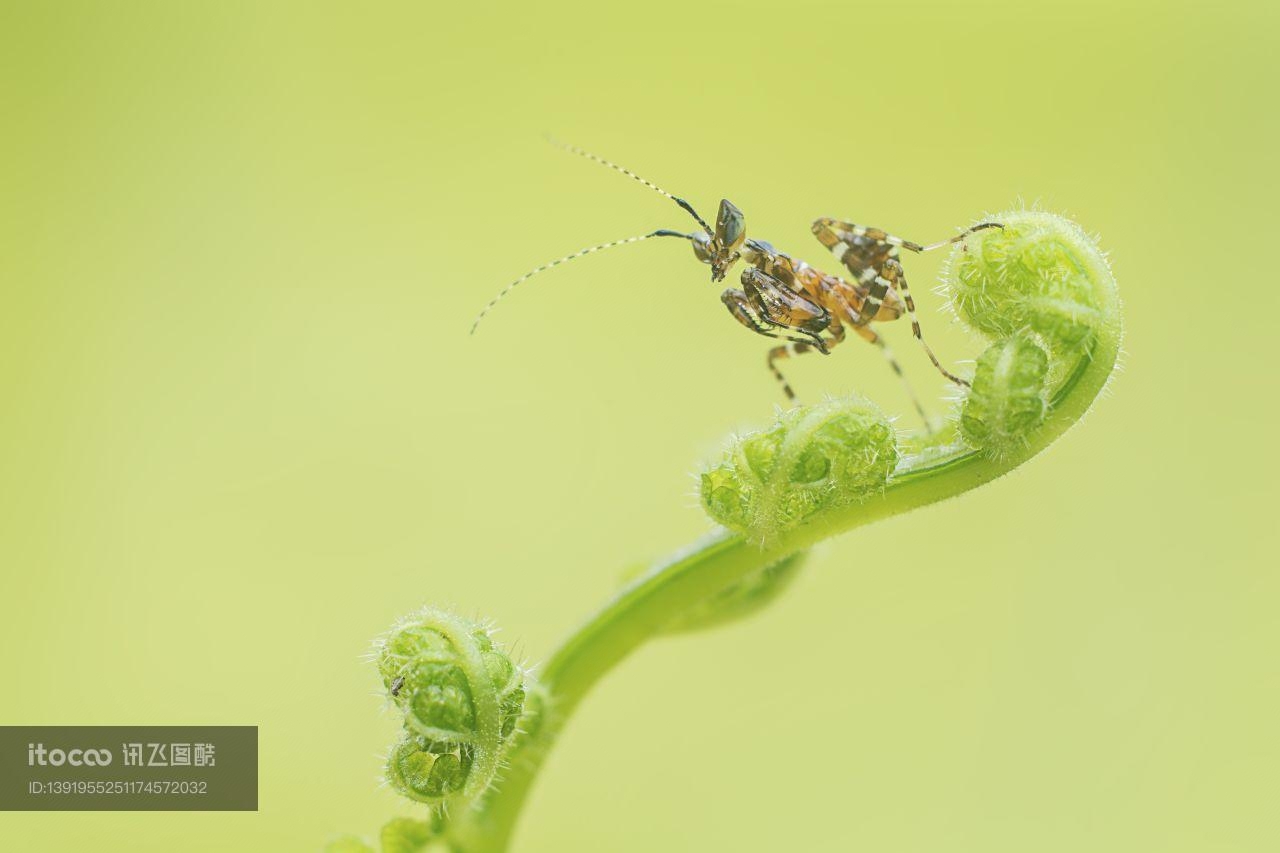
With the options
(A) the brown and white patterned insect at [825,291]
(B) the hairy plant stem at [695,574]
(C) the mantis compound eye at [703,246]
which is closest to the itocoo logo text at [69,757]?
(A) the brown and white patterned insect at [825,291]

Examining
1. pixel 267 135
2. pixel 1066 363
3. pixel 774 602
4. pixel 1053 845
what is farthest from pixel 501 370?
pixel 1066 363

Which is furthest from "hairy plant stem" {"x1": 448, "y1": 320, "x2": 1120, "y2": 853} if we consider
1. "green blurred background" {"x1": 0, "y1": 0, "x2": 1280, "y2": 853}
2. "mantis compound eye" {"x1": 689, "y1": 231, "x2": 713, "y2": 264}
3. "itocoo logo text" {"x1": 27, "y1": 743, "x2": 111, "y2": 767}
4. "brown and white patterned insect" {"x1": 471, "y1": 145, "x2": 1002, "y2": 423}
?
"green blurred background" {"x1": 0, "y1": 0, "x2": 1280, "y2": 853}

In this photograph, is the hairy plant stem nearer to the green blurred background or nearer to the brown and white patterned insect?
the brown and white patterned insect

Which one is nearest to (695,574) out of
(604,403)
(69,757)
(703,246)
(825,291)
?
(825,291)

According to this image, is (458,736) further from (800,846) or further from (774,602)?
(800,846)

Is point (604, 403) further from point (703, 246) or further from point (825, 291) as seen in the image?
point (825, 291)

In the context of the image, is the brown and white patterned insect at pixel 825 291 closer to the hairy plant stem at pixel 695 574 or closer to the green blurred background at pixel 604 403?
the hairy plant stem at pixel 695 574

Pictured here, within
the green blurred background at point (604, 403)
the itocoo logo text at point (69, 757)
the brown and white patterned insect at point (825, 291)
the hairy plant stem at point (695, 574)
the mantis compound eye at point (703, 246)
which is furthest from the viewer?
the green blurred background at point (604, 403)
